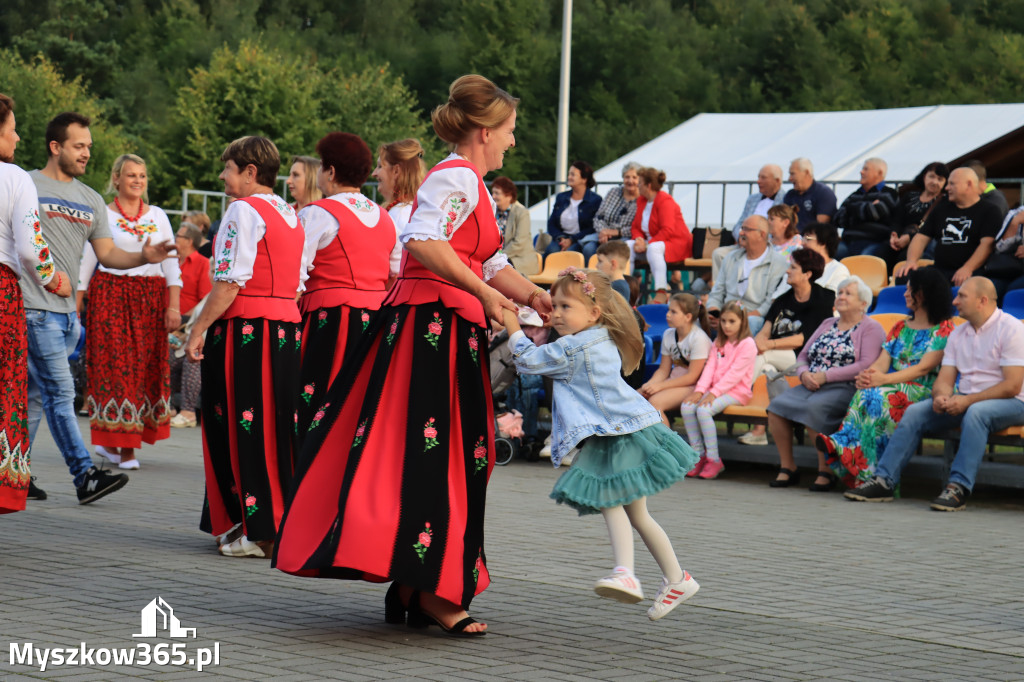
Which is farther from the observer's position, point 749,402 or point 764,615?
point 749,402

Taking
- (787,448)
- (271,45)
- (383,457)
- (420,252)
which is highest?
→ (271,45)

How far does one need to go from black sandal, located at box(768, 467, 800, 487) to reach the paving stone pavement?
1650mm

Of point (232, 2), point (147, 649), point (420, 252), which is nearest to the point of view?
point (147, 649)

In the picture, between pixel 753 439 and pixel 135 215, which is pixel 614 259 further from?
pixel 135 215

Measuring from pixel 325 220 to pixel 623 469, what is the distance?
7.37ft

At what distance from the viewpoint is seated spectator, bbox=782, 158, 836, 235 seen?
13.9m

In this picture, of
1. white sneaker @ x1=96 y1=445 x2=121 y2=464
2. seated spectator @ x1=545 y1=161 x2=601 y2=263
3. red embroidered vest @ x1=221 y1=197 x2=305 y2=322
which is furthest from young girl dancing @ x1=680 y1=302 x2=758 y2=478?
seated spectator @ x1=545 y1=161 x2=601 y2=263

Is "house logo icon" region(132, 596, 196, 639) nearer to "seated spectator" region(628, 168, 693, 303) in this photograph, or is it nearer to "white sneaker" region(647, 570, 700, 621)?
"white sneaker" region(647, 570, 700, 621)

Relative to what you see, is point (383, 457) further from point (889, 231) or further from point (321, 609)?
point (889, 231)

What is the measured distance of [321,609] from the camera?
210 inches

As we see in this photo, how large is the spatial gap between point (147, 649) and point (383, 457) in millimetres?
997

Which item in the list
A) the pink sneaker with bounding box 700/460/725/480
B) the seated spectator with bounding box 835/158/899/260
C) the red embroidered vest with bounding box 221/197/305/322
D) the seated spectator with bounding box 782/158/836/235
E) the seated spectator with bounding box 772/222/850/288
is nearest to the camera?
the red embroidered vest with bounding box 221/197/305/322

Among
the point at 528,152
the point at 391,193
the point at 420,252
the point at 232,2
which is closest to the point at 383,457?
the point at 420,252

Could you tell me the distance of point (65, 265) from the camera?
7.65 meters
